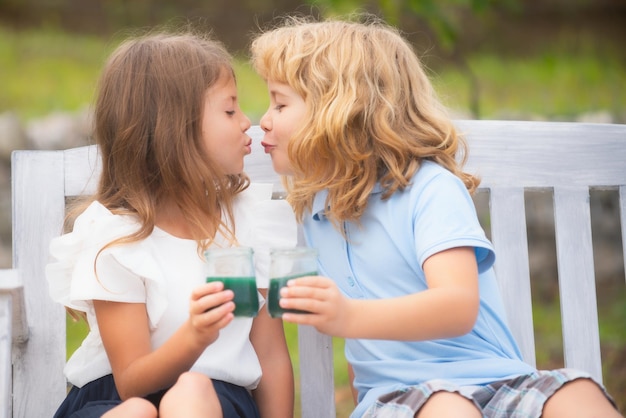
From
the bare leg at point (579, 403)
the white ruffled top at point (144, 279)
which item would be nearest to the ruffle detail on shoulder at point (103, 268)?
the white ruffled top at point (144, 279)

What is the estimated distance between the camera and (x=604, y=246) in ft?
16.8

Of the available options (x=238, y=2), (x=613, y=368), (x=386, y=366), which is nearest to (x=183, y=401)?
(x=386, y=366)

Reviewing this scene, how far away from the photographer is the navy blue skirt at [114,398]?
2006 mm

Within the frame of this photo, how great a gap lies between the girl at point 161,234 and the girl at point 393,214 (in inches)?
5.6

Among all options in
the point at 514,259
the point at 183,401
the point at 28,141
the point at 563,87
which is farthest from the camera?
the point at 563,87

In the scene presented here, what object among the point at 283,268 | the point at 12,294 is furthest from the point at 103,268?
the point at 283,268

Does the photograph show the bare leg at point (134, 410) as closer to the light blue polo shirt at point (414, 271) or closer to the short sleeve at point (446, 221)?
the light blue polo shirt at point (414, 271)

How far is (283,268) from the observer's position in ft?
5.37

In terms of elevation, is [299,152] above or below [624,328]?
above

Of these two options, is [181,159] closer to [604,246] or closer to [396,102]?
[396,102]

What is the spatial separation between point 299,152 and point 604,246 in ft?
11.4

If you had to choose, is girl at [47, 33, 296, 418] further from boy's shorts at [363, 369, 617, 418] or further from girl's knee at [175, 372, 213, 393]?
boy's shorts at [363, 369, 617, 418]

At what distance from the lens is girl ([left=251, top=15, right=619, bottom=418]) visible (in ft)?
6.16

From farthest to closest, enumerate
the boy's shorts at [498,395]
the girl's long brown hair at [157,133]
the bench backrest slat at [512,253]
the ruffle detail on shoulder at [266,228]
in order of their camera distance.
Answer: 1. the bench backrest slat at [512,253]
2. the ruffle detail on shoulder at [266,228]
3. the girl's long brown hair at [157,133]
4. the boy's shorts at [498,395]
